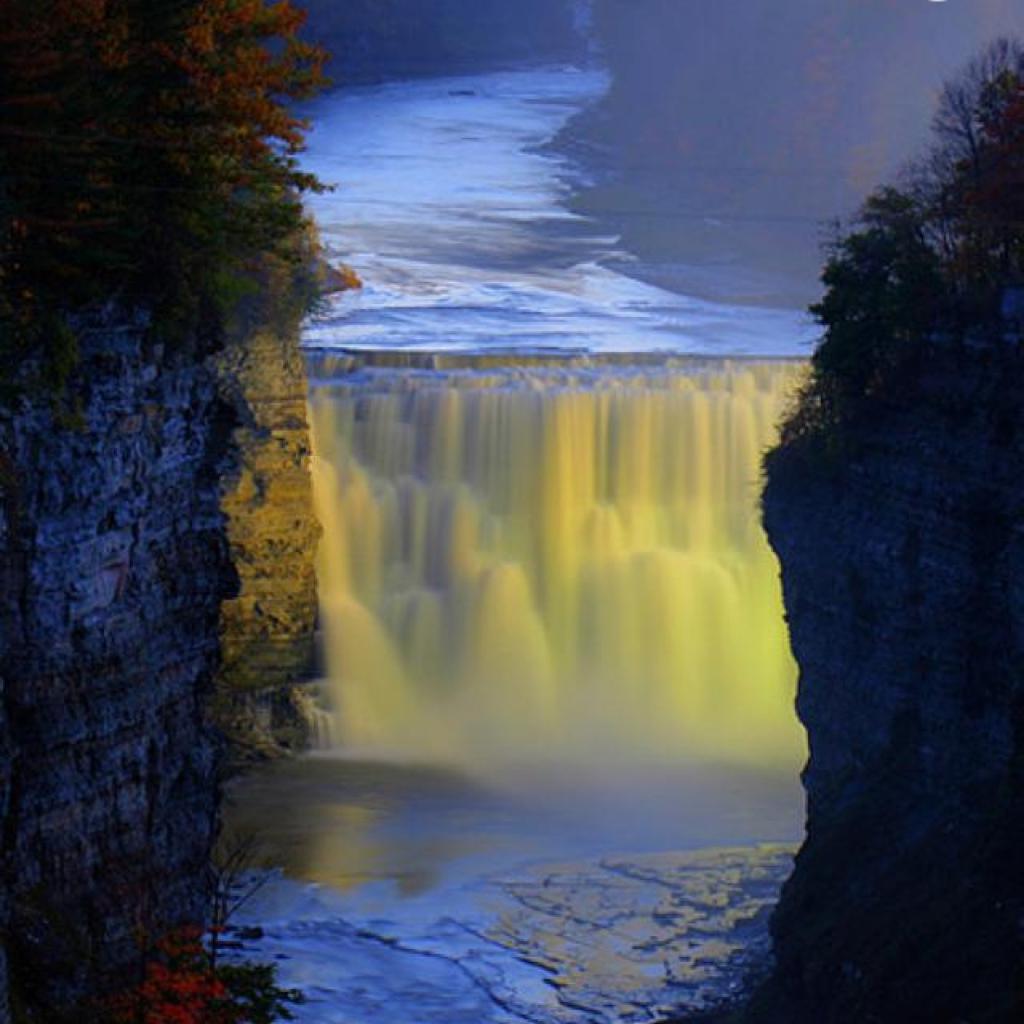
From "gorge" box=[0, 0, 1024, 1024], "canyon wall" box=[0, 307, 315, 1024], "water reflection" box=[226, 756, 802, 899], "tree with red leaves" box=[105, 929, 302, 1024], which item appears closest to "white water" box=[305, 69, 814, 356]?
"gorge" box=[0, 0, 1024, 1024]

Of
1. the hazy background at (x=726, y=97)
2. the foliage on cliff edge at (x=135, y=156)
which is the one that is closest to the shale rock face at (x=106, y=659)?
the foliage on cliff edge at (x=135, y=156)

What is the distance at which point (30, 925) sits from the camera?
1074 inches

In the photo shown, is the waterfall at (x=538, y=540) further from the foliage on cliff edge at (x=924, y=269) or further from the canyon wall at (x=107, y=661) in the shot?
the canyon wall at (x=107, y=661)

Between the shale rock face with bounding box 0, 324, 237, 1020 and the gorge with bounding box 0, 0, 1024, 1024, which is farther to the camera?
the gorge with bounding box 0, 0, 1024, 1024

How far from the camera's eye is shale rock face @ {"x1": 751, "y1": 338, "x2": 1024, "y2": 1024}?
33156 mm

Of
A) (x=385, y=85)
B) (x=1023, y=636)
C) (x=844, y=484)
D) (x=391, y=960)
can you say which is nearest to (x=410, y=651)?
(x=391, y=960)

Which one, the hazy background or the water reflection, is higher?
the hazy background

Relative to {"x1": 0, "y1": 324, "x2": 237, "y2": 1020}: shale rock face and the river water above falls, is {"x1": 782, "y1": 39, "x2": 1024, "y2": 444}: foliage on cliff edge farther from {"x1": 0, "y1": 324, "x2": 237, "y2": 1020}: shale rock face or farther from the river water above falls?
{"x1": 0, "y1": 324, "x2": 237, "y2": 1020}: shale rock face

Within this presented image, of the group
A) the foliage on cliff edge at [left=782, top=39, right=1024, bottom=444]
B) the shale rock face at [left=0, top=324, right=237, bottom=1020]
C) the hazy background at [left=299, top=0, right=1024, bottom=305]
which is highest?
the hazy background at [left=299, top=0, right=1024, bottom=305]

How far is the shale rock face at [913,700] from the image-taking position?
33156 mm

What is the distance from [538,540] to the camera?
61094 millimetres

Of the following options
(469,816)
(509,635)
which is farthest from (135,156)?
(509,635)

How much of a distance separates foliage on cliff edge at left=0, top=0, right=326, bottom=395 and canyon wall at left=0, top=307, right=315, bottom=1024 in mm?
634

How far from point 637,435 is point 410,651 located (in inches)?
257
